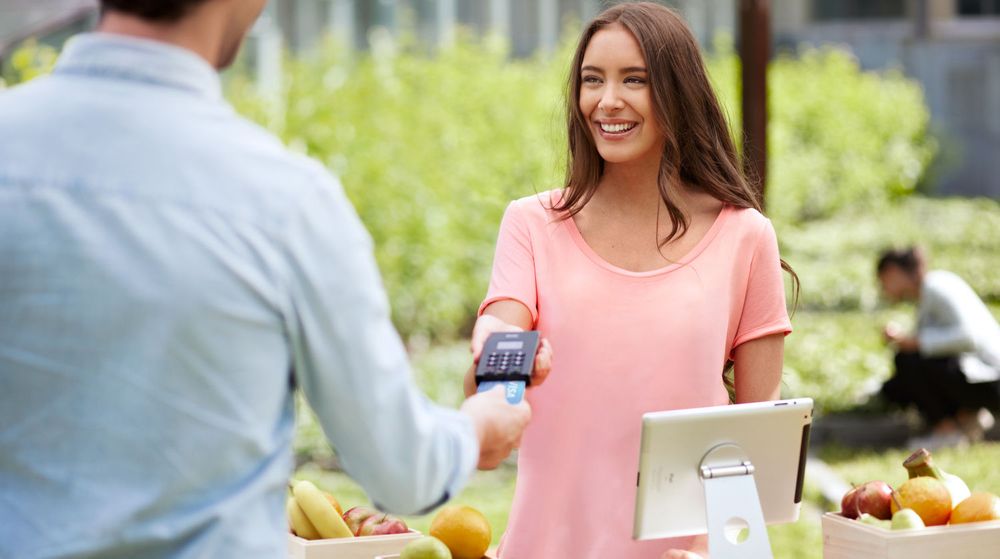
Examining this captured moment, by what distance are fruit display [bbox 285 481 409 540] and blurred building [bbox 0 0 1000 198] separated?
12.7 m

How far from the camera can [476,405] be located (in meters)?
1.72

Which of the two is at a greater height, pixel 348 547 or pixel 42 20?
pixel 42 20

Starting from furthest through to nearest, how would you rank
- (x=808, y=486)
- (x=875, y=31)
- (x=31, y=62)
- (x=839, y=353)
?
(x=875, y=31)
(x=839, y=353)
(x=808, y=486)
(x=31, y=62)

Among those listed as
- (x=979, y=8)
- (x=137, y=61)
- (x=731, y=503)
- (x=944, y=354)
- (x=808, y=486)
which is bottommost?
(x=808, y=486)

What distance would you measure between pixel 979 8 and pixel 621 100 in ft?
75.1

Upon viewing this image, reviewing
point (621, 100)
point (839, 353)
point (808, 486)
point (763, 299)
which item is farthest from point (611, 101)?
point (839, 353)

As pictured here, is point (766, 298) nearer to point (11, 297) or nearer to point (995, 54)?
point (11, 297)

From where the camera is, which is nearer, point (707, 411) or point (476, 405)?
point (476, 405)

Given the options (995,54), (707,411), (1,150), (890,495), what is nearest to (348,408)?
(1,150)

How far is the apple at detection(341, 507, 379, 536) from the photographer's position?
2533mm

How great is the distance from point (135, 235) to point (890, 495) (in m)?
1.59

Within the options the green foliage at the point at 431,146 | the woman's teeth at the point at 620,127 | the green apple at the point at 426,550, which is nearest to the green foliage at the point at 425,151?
the green foliage at the point at 431,146

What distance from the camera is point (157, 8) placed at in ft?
4.63

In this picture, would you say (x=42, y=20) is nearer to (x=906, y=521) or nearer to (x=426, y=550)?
(x=426, y=550)
